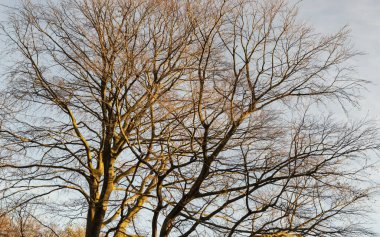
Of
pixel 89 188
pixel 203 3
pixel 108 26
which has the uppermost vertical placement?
pixel 108 26

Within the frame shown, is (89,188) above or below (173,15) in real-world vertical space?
below

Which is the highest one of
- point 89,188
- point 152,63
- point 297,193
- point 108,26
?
point 108,26

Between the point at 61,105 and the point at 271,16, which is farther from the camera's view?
the point at 61,105

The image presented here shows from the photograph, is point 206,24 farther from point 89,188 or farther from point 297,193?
point 89,188

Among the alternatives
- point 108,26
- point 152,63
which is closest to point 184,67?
point 152,63

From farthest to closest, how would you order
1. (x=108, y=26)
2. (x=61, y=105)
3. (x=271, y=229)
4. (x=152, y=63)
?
(x=61, y=105), (x=108, y=26), (x=152, y=63), (x=271, y=229)

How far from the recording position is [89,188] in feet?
24.3

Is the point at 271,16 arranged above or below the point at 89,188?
above

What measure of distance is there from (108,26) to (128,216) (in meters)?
3.05

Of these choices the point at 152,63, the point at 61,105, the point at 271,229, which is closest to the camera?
the point at 271,229

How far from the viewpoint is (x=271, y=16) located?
5.94 metres

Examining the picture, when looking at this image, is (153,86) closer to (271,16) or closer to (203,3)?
(203,3)

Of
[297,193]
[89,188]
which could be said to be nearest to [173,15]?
[297,193]

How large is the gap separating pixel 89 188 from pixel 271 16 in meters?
4.21
